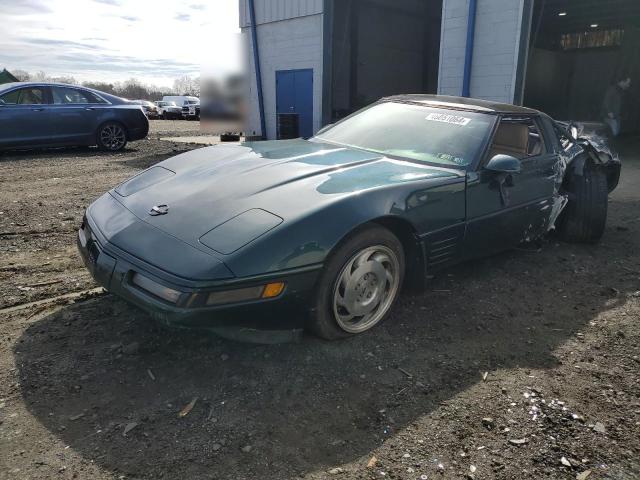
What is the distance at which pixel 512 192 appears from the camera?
363 cm

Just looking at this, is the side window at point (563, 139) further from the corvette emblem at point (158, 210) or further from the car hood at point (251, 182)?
the corvette emblem at point (158, 210)

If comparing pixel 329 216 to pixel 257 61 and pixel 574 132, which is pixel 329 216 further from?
pixel 257 61

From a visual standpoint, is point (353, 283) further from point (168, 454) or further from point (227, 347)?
point (168, 454)

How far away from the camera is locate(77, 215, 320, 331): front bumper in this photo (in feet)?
7.38

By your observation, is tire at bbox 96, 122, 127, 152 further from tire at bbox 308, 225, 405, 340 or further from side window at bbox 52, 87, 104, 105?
tire at bbox 308, 225, 405, 340

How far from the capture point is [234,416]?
2.22 metres

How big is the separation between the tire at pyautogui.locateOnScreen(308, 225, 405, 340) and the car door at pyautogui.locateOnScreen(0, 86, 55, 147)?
30.9 ft

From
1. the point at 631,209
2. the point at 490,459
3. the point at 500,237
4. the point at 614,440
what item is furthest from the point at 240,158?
the point at 631,209

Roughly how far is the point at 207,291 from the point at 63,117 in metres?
9.59

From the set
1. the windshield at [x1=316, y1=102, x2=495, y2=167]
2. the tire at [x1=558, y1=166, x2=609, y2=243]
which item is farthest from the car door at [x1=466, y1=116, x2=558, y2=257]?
the tire at [x1=558, y1=166, x2=609, y2=243]

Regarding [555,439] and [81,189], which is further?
[81,189]

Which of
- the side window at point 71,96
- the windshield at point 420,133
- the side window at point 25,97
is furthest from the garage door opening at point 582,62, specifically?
the windshield at point 420,133

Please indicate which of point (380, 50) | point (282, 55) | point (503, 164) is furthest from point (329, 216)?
point (380, 50)

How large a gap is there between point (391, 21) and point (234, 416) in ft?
62.3
